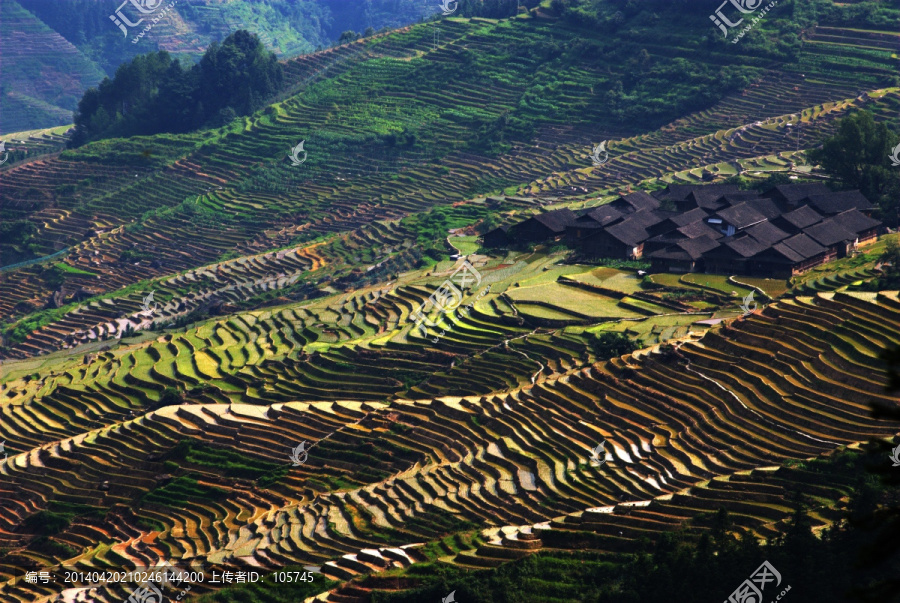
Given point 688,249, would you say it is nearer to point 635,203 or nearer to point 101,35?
point 635,203

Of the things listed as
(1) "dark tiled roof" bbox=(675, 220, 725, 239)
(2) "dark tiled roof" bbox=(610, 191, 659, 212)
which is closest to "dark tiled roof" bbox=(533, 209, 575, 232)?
(2) "dark tiled roof" bbox=(610, 191, 659, 212)

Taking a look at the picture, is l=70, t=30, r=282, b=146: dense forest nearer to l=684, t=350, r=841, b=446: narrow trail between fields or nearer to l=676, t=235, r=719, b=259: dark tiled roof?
l=676, t=235, r=719, b=259: dark tiled roof

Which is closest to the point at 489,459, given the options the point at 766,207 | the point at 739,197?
the point at 766,207

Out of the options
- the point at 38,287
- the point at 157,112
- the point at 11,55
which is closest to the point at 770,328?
the point at 38,287

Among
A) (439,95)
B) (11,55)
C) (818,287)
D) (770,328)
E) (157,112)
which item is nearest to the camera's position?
(770,328)

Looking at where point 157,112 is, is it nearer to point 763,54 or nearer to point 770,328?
point 763,54

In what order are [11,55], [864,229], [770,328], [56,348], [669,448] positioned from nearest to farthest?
[669,448], [770,328], [864,229], [56,348], [11,55]

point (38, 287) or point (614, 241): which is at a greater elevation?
point (614, 241)
